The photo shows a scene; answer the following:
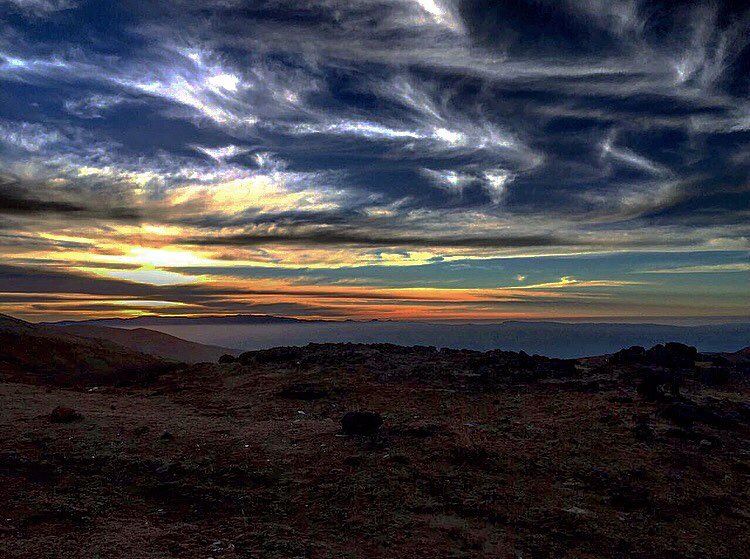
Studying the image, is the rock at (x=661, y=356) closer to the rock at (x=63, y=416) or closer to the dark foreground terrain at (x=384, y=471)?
the dark foreground terrain at (x=384, y=471)

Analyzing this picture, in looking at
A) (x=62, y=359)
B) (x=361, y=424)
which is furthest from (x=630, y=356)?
(x=62, y=359)

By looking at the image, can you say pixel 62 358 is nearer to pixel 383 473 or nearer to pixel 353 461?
pixel 353 461

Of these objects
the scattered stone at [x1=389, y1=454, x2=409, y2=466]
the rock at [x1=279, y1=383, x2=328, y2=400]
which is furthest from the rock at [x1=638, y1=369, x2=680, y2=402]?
the rock at [x1=279, y1=383, x2=328, y2=400]

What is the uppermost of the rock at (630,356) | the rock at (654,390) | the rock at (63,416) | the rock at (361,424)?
the rock at (630,356)

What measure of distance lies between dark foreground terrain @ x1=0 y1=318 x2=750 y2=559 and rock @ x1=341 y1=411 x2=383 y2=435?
55 mm

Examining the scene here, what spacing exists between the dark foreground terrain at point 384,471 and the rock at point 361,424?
55mm

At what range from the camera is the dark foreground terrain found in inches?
302

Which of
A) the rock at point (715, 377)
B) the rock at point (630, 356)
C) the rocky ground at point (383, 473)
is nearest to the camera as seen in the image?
the rocky ground at point (383, 473)

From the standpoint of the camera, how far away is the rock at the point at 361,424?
12289 mm

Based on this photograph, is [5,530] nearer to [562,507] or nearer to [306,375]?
[562,507]

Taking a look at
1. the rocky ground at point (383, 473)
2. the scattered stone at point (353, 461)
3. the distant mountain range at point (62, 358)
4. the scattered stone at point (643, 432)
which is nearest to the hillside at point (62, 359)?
the distant mountain range at point (62, 358)

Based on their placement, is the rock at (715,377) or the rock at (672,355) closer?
the rock at (715,377)

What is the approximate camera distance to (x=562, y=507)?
8.87 m

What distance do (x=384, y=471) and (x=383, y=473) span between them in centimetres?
10
